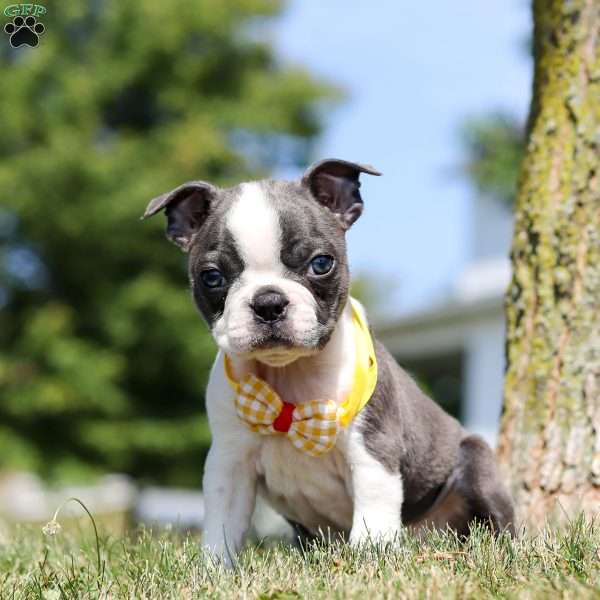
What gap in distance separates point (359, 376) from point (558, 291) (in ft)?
5.37

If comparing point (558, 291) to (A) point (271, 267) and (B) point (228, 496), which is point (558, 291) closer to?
(A) point (271, 267)

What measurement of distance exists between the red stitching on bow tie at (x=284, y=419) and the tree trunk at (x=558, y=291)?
174 centimetres

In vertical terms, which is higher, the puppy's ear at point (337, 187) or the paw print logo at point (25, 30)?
the paw print logo at point (25, 30)

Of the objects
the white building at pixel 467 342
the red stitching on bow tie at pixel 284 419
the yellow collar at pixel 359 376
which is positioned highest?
the yellow collar at pixel 359 376

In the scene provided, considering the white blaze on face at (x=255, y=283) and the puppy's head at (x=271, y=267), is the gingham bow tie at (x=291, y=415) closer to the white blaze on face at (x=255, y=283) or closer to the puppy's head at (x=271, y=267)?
the puppy's head at (x=271, y=267)

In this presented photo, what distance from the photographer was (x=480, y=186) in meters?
18.6

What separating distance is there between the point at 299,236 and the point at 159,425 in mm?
15425

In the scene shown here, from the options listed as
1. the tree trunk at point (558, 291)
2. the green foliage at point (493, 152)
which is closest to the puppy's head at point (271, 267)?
the tree trunk at point (558, 291)

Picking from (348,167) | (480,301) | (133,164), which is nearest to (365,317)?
(348,167)

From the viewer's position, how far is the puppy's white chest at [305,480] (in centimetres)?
463

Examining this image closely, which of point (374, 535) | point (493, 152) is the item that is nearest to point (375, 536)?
point (374, 535)

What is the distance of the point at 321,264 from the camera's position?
14.2 ft

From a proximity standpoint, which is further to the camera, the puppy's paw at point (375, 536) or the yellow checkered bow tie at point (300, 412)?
the yellow checkered bow tie at point (300, 412)

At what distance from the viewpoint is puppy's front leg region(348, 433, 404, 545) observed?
4.39 meters
